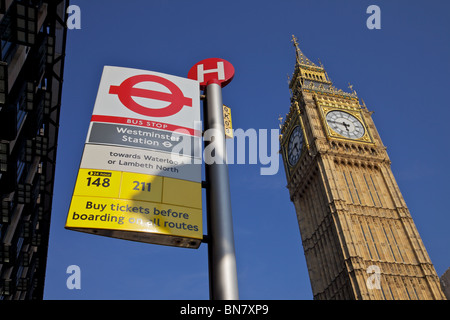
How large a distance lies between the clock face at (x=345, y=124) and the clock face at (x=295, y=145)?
17.0 feet

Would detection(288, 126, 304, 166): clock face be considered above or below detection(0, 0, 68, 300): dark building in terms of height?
above

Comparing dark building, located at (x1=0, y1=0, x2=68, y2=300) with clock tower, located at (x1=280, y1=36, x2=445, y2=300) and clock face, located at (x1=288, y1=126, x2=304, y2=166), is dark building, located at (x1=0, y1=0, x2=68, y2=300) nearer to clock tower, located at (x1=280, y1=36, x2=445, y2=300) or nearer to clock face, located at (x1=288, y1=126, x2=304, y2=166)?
clock tower, located at (x1=280, y1=36, x2=445, y2=300)

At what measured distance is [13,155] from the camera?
26.3 metres

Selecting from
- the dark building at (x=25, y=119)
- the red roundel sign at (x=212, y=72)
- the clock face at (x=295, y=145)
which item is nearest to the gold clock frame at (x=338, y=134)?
the clock face at (x=295, y=145)

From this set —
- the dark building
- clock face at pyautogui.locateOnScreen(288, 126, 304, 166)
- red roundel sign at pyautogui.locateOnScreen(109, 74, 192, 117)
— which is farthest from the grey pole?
clock face at pyautogui.locateOnScreen(288, 126, 304, 166)

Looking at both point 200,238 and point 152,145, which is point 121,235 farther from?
point 152,145

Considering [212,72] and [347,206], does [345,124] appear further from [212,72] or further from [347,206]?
[212,72]

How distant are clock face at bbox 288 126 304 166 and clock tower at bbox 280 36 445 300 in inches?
6.3

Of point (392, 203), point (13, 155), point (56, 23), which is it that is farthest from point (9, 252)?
point (392, 203)

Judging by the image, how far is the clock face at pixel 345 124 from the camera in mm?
65125

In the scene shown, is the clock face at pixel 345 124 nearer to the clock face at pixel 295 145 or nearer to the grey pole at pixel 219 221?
the clock face at pixel 295 145

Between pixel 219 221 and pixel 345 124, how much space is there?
206 ft

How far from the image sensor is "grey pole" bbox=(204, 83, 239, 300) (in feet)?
20.3
